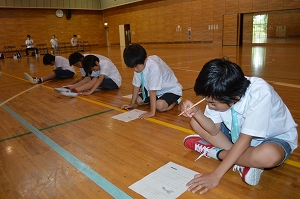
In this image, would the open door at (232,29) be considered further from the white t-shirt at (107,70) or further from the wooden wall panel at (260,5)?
the white t-shirt at (107,70)

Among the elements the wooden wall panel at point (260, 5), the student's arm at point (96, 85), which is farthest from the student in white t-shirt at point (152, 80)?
the wooden wall panel at point (260, 5)

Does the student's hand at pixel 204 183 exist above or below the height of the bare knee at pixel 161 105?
below

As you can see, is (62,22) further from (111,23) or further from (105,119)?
(105,119)

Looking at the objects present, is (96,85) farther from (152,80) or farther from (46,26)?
(46,26)

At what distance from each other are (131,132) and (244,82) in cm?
126

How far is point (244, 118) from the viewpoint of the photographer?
1240 mm

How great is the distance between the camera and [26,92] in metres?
4.16

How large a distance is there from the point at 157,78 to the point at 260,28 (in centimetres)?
1367

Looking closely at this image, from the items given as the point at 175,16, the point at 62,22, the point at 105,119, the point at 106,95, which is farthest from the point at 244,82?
the point at 62,22

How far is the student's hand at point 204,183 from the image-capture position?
126 cm

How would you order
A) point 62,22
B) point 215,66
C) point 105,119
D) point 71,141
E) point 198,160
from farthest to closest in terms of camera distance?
1. point 62,22
2. point 105,119
3. point 71,141
4. point 198,160
5. point 215,66

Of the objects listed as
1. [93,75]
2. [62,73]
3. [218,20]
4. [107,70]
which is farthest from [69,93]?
[218,20]

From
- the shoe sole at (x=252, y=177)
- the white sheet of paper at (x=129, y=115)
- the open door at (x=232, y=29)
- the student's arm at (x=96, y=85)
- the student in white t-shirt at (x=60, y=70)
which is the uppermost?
the open door at (x=232, y=29)

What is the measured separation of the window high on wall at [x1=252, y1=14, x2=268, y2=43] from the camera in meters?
13.6
